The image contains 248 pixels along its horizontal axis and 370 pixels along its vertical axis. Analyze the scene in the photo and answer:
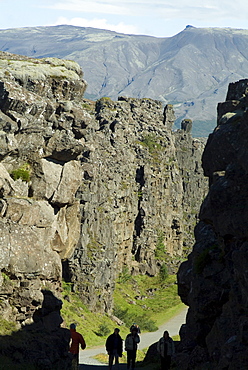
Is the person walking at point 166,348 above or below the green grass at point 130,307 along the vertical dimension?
above

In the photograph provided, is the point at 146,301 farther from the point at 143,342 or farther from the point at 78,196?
the point at 143,342

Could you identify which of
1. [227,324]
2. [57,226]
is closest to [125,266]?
[57,226]

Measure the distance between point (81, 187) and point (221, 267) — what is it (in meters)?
53.9

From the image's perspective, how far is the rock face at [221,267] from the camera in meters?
23.5

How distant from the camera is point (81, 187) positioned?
81.1 metres

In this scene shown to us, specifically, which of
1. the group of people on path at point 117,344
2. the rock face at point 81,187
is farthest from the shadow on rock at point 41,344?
the group of people on path at point 117,344

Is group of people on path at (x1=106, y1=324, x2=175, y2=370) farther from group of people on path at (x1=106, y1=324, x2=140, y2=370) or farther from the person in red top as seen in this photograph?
the person in red top

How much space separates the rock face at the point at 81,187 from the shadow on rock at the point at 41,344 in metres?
0.82

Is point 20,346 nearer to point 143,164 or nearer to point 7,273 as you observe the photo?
point 7,273

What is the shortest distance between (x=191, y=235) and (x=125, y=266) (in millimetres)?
32211

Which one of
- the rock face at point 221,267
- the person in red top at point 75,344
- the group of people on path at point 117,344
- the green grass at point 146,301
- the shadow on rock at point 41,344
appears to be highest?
the rock face at point 221,267

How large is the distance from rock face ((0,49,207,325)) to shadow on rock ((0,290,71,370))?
32.3 inches

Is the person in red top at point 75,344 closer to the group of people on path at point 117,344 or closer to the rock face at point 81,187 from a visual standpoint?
the group of people on path at point 117,344

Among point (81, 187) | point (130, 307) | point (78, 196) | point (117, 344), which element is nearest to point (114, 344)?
point (117, 344)
